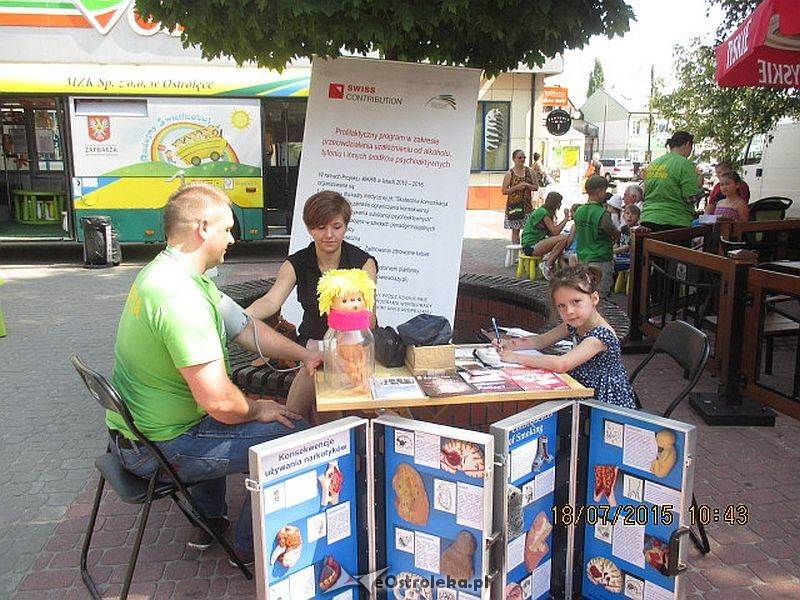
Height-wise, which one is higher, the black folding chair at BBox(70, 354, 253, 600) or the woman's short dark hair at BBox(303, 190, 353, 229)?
the woman's short dark hair at BBox(303, 190, 353, 229)

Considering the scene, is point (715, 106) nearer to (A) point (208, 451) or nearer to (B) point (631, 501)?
(B) point (631, 501)

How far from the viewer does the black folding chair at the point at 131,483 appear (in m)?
2.58

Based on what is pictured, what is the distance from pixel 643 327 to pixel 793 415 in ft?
6.98

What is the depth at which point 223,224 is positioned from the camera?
9.20 ft

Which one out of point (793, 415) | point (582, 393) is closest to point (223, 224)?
point (582, 393)

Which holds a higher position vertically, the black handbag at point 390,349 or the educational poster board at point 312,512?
the black handbag at point 390,349

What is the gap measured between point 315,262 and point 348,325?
1292 millimetres

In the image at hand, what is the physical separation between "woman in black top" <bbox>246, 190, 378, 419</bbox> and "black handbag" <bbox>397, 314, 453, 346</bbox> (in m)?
0.76

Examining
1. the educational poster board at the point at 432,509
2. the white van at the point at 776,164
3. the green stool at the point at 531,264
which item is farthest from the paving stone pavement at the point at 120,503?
the white van at the point at 776,164

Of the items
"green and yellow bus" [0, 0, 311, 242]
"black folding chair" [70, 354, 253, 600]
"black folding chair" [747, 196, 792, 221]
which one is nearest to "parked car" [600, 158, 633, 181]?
"black folding chair" [747, 196, 792, 221]

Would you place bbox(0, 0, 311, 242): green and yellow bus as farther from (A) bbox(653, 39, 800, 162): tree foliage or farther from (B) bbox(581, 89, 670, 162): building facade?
(B) bbox(581, 89, 670, 162): building facade

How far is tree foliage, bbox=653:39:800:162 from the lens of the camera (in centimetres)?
1133

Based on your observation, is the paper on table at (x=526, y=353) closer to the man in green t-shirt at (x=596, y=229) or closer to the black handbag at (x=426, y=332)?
the black handbag at (x=426, y=332)

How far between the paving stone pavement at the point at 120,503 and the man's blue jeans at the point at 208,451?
0.54 meters
